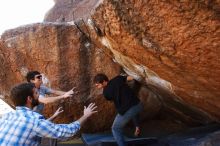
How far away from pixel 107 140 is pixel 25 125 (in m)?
4.21

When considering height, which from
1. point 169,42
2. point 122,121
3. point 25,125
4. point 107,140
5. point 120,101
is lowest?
point 107,140

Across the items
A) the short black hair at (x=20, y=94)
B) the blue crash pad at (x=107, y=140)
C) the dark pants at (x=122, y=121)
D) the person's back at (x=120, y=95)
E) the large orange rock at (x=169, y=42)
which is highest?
the short black hair at (x=20, y=94)

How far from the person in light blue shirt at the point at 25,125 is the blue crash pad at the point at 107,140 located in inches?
144

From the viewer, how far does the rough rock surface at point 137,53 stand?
4715mm

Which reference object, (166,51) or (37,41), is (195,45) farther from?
(37,41)

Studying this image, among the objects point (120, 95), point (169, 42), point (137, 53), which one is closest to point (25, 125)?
point (169, 42)

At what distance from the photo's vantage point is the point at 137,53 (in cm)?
614

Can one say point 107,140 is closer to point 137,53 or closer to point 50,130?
point 137,53

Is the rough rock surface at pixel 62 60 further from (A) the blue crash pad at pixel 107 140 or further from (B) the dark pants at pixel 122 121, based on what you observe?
(B) the dark pants at pixel 122 121

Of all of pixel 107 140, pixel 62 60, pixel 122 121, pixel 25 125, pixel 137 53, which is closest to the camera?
pixel 25 125

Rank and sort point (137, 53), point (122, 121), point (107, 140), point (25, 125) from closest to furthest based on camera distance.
Result: 1. point (25, 125)
2. point (137, 53)
3. point (122, 121)
4. point (107, 140)

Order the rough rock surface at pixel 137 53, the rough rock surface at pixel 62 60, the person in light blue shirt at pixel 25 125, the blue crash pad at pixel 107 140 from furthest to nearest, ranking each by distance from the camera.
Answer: the rough rock surface at pixel 62 60 < the blue crash pad at pixel 107 140 < the rough rock surface at pixel 137 53 < the person in light blue shirt at pixel 25 125

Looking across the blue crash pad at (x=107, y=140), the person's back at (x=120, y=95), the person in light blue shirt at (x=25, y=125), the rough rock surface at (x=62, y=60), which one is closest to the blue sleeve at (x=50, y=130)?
the person in light blue shirt at (x=25, y=125)

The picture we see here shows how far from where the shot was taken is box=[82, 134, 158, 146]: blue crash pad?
7102 millimetres
